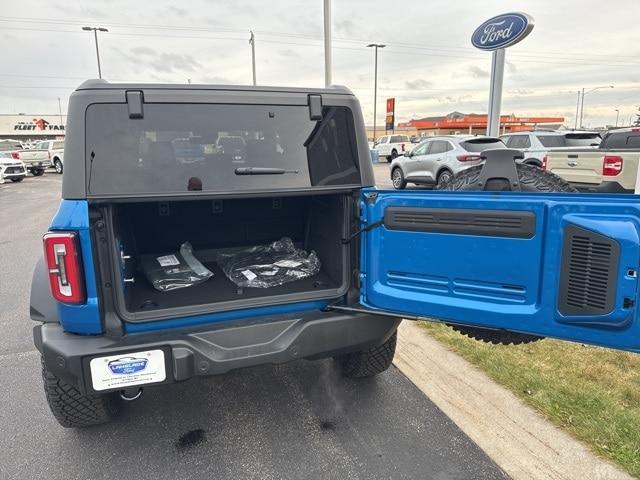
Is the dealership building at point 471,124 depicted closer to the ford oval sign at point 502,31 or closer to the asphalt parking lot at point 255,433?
the ford oval sign at point 502,31

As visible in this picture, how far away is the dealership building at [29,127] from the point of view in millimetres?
74850

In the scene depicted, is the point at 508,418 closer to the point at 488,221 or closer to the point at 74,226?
the point at 488,221

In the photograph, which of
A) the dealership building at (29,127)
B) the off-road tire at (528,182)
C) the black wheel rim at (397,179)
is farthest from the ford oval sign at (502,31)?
the dealership building at (29,127)

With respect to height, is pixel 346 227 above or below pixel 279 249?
above

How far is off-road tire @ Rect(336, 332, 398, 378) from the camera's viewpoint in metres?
3.18

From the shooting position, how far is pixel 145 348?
219 cm

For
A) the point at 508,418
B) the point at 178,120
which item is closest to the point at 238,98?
the point at 178,120

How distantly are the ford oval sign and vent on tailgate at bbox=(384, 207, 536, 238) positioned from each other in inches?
350

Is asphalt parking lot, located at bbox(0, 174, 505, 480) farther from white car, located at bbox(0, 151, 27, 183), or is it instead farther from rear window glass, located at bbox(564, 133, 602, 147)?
white car, located at bbox(0, 151, 27, 183)

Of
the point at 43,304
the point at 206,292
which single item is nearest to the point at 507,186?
the point at 206,292

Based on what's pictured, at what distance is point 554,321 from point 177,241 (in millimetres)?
2687

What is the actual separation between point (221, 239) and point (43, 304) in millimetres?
1512

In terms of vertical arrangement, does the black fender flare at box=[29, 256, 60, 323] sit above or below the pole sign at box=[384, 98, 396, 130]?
below

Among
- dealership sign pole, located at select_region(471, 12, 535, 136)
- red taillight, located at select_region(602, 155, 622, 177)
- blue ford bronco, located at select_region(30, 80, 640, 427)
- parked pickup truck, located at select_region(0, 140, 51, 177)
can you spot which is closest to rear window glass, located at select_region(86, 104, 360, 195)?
blue ford bronco, located at select_region(30, 80, 640, 427)
